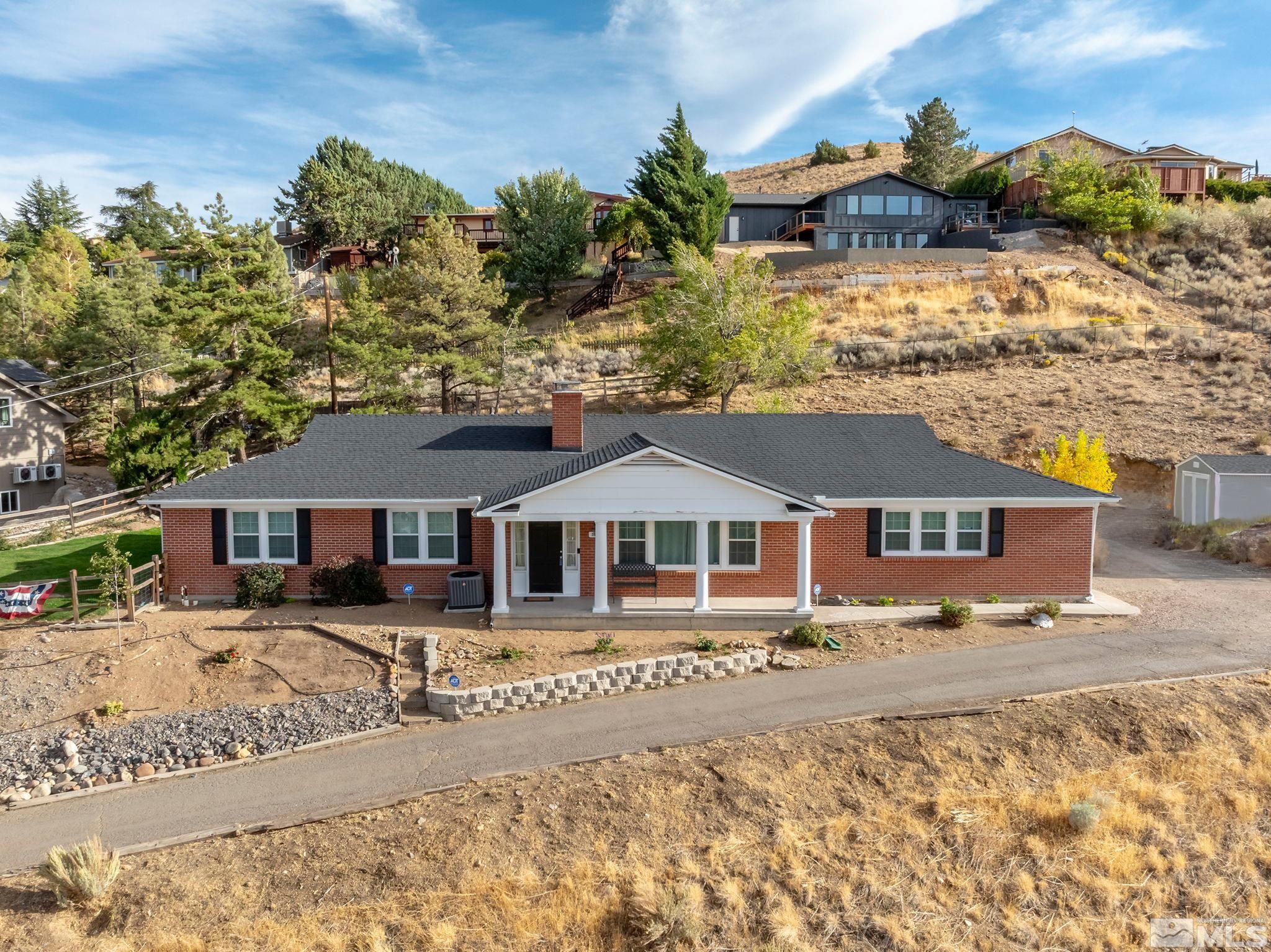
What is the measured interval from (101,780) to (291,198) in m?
62.7

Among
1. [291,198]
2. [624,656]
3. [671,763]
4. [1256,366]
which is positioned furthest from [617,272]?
[671,763]

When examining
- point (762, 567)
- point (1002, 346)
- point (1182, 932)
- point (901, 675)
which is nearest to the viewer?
point (1182, 932)

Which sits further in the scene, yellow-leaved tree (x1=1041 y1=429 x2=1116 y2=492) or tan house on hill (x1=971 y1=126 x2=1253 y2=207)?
tan house on hill (x1=971 y1=126 x2=1253 y2=207)

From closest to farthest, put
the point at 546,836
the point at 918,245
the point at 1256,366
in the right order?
the point at 546,836 < the point at 1256,366 < the point at 918,245

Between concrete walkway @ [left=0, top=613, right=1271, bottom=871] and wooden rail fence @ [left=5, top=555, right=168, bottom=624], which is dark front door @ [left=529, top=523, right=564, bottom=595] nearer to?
concrete walkway @ [left=0, top=613, right=1271, bottom=871]

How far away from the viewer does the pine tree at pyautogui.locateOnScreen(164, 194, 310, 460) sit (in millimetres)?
30000

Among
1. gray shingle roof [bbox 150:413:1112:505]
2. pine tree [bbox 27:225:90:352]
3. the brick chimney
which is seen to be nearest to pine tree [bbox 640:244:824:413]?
gray shingle roof [bbox 150:413:1112:505]

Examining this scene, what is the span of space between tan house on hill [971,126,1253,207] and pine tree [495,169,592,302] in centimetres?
3723

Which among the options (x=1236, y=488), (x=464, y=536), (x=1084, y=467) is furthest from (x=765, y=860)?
(x=1236, y=488)

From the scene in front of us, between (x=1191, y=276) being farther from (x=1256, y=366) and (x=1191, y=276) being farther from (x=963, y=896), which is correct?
(x=963, y=896)

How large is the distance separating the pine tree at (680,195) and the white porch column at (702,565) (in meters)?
36.1

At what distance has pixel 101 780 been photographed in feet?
41.6

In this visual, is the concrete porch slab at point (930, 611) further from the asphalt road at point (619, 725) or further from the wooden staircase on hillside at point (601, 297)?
the wooden staircase on hillside at point (601, 297)

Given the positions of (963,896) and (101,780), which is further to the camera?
(101,780)
